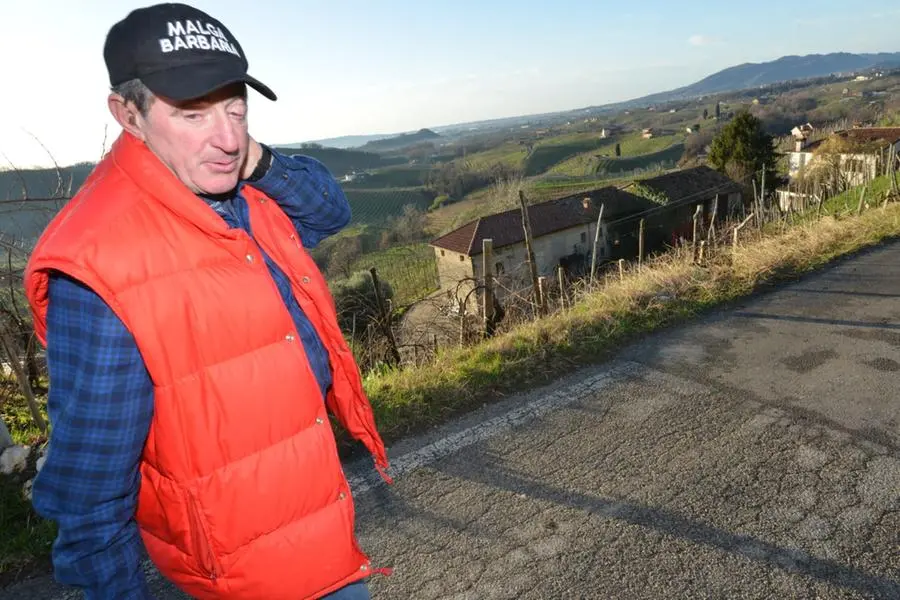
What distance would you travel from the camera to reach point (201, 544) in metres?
1.32

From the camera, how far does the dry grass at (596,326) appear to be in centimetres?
408

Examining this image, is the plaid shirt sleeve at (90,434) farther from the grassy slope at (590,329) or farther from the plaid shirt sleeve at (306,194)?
the grassy slope at (590,329)

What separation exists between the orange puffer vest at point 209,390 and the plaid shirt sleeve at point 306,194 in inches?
20.8

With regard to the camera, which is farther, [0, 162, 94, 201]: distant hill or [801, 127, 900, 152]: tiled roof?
[801, 127, 900, 152]: tiled roof

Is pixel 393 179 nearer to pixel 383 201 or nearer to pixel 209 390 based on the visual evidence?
pixel 383 201

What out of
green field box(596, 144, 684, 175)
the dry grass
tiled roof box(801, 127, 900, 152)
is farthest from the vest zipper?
green field box(596, 144, 684, 175)

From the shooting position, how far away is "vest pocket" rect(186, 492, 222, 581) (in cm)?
129

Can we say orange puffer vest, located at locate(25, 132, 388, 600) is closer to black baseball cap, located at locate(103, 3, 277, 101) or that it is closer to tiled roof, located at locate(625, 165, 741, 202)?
black baseball cap, located at locate(103, 3, 277, 101)

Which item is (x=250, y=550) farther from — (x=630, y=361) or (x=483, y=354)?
(x=630, y=361)

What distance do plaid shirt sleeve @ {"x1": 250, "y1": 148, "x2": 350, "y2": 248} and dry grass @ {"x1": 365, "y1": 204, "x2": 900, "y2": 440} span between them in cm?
198

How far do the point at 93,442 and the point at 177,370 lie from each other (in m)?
0.22

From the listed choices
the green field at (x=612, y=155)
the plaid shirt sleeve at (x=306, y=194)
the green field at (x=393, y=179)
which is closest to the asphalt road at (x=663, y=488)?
the plaid shirt sleeve at (x=306, y=194)

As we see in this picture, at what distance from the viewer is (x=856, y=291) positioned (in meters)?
5.84

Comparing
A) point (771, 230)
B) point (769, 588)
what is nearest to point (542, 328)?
point (769, 588)
